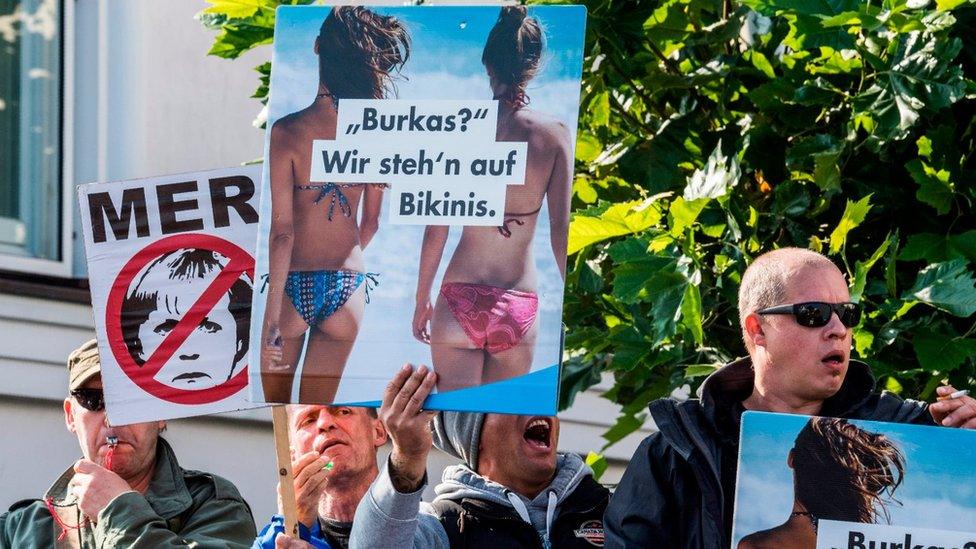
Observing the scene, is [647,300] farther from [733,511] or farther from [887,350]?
[733,511]

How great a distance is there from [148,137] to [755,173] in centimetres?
343

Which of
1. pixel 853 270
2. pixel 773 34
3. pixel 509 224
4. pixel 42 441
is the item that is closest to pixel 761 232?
pixel 853 270

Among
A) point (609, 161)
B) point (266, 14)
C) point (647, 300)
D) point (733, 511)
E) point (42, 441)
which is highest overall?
point (266, 14)

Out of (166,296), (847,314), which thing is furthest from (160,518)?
(847,314)

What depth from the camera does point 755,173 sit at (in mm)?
5957

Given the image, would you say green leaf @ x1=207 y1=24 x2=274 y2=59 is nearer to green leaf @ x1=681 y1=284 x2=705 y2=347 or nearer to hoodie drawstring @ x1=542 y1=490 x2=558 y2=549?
green leaf @ x1=681 y1=284 x2=705 y2=347

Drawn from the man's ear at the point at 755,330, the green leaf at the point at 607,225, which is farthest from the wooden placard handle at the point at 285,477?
the man's ear at the point at 755,330

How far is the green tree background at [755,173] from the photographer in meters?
5.34

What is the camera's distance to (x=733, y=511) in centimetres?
427

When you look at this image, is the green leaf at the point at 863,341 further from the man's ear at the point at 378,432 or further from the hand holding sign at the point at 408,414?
the hand holding sign at the point at 408,414

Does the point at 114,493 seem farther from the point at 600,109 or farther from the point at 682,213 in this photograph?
the point at 600,109

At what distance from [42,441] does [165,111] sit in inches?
61.4

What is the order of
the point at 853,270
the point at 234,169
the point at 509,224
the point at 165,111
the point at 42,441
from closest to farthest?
1. the point at 509,224
2. the point at 234,169
3. the point at 853,270
4. the point at 42,441
5. the point at 165,111

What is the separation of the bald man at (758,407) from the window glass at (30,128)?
444 cm
